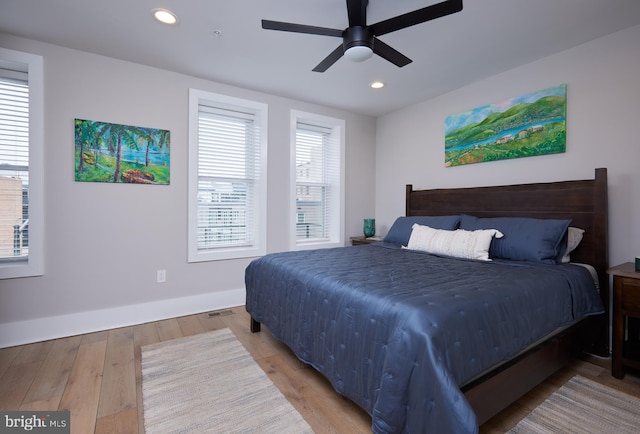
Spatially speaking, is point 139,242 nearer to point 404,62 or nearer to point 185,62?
point 185,62

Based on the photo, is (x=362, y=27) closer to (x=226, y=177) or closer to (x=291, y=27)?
(x=291, y=27)

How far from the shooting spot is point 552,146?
8.75ft

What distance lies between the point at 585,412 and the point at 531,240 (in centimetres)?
116

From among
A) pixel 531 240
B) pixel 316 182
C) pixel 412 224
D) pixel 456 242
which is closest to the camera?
pixel 531 240

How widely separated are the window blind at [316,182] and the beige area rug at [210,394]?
2.07 metres

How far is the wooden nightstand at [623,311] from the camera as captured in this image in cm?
187

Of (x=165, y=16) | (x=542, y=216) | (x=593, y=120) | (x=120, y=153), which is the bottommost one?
(x=542, y=216)

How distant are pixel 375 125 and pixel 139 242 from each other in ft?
11.8

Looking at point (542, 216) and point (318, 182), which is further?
point (318, 182)

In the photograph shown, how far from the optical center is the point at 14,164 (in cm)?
253

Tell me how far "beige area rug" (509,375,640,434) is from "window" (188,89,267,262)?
9.55ft

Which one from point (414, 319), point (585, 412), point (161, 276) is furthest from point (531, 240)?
point (161, 276)

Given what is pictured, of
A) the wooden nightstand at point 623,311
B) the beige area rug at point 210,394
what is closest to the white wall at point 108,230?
the beige area rug at point 210,394

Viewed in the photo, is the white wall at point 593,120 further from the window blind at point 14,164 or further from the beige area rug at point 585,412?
the window blind at point 14,164
